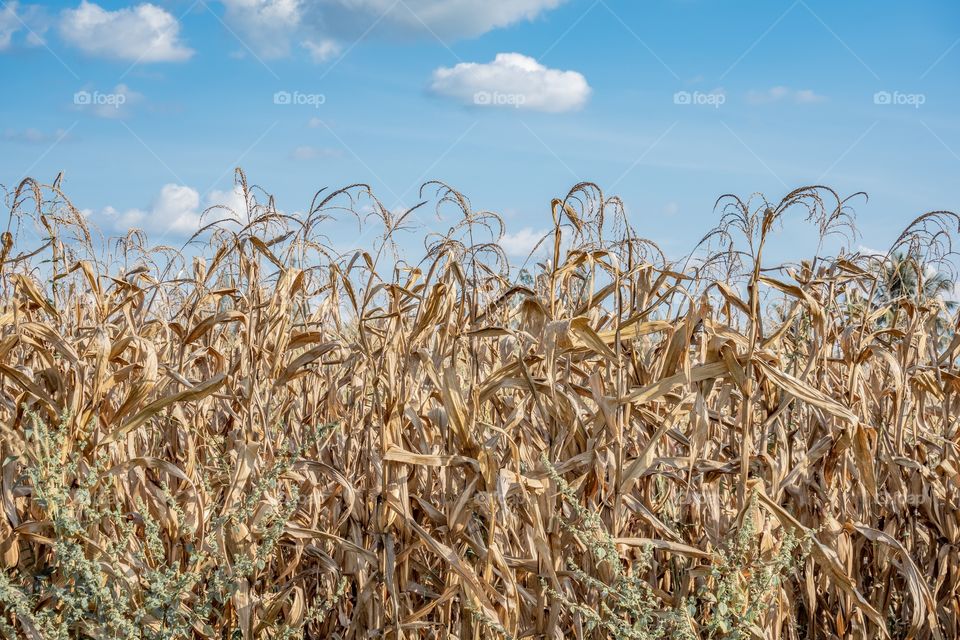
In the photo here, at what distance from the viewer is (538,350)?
227 centimetres

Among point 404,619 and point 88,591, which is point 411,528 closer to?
point 404,619

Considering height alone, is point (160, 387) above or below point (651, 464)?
above

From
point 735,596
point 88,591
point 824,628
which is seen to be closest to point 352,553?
point 88,591

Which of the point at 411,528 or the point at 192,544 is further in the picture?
the point at 192,544

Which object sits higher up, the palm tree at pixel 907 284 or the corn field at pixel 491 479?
the palm tree at pixel 907 284

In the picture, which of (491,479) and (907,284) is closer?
(491,479)

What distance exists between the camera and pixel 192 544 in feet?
8.08

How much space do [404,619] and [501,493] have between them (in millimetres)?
550

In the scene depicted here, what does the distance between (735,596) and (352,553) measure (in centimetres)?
109

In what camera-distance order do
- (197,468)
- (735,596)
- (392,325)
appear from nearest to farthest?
(735,596), (392,325), (197,468)

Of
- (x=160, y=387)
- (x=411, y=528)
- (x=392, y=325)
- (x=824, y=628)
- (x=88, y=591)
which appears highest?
(x=392, y=325)

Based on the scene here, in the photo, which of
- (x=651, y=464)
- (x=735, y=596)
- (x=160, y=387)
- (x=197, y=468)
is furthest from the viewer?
(x=197, y=468)

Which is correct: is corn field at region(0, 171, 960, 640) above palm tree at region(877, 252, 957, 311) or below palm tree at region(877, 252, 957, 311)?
below

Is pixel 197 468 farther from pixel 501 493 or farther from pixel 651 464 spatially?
pixel 651 464
